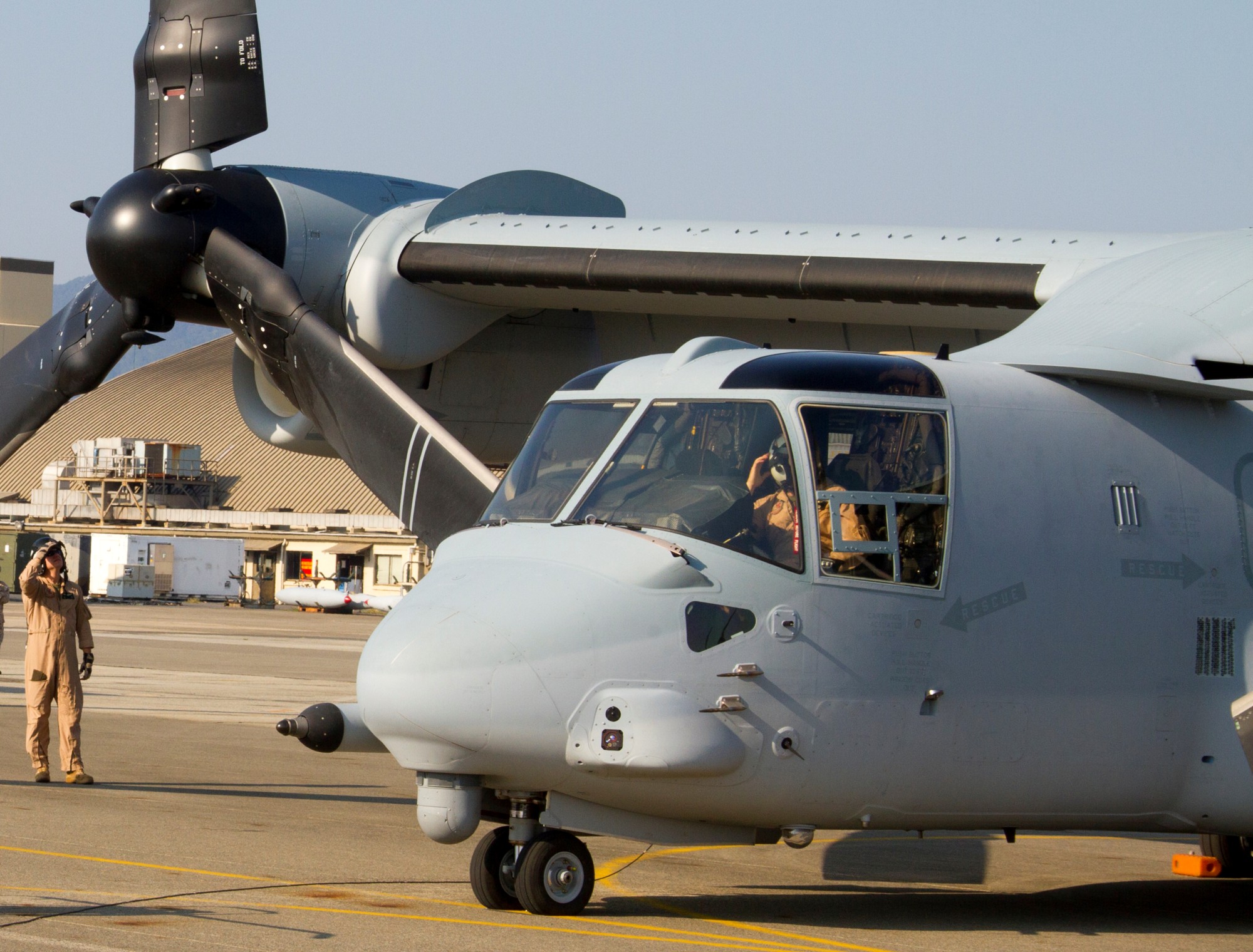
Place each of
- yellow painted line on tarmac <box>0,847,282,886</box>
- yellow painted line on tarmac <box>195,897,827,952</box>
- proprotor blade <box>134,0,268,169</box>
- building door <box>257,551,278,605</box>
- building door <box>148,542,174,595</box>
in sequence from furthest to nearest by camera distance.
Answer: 1. building door <box>257,551,278,605</box>
2. building door <box>148,542,174,595</box>
3. proprotor blade <box>134,0,268,169</box>
4. yellow painted line on tarmac <box>0,847,282,886</box>
5. yellow painted line on tarmac <box>195,897,827,952</box>

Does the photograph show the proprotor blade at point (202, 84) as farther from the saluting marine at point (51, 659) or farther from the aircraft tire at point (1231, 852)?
the aircraft tire at point (1231, 852)

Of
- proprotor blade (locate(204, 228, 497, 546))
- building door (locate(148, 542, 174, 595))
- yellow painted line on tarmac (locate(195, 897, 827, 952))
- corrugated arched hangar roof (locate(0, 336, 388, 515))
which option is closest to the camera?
yellow painted line on tarmac (locate(195, 897, 827, 952))

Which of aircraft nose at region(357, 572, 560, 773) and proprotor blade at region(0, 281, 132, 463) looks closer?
aircraft nose at region(357, 572, 560, 773)

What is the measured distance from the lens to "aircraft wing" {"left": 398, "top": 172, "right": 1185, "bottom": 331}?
490 inches

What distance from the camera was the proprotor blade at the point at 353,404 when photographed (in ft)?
42.3

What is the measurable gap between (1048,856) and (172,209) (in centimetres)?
895

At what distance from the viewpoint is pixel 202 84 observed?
14.7 metres

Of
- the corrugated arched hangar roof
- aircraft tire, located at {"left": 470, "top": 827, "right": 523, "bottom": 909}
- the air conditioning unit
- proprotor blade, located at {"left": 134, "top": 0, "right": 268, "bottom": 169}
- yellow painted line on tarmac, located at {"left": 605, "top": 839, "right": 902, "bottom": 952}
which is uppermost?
the corrugated arched hangar roof

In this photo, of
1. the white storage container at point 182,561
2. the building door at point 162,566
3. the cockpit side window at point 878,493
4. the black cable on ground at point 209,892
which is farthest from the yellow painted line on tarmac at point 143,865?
the building door at point 162,566

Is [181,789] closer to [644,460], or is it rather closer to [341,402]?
[341,402]

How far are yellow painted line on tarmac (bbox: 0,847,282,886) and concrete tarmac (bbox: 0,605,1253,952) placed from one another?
3 cm

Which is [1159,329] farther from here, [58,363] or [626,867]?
[58,363]

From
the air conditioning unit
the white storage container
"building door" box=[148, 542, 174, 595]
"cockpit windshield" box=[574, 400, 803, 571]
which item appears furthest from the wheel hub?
"building door" box=[148, 542, 174, 595]

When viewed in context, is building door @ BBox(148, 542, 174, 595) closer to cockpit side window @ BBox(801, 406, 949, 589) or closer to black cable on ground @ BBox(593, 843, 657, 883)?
black cable on ground @ BBox(593, 843, 657, 883)
